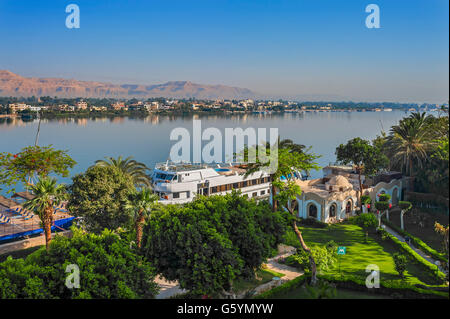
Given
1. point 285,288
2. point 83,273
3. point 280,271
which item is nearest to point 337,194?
point 280,271

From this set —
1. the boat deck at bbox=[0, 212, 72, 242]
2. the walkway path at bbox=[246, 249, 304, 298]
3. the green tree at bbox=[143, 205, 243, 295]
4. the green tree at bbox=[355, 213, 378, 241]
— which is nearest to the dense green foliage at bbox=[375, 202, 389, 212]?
the green tree at bbox=[355, 213, 378, 241]

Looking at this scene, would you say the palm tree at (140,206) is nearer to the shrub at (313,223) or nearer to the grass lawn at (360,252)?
the grass lawn at (360,252)

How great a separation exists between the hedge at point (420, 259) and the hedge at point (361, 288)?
1847 millimetres

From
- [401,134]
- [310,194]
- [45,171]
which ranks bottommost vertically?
[310,194]

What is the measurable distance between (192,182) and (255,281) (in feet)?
63.6

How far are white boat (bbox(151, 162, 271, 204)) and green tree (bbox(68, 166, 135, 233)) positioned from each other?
1074 cm

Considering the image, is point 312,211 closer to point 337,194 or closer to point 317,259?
point 337,194

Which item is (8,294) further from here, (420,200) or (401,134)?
(401,134)

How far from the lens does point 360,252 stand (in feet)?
92.7

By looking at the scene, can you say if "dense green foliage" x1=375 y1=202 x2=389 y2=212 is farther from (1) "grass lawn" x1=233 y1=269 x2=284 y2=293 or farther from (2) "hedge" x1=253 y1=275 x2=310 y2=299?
(1) "grass lawn" x1=233 y1=269 x2=284 y2=293

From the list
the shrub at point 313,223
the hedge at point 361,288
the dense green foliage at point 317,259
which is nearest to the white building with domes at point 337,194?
the shrub at point 313,223

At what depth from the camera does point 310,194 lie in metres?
37.2

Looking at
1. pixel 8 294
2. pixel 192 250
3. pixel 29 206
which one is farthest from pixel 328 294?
pixel 29 206

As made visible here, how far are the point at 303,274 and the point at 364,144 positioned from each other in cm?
2215
